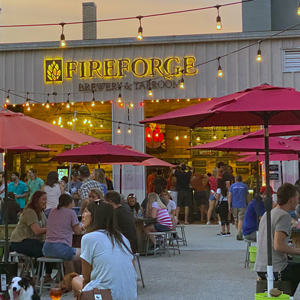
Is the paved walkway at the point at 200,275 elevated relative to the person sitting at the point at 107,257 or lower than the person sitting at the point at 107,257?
lower

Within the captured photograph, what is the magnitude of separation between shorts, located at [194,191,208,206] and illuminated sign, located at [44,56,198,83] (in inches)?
155

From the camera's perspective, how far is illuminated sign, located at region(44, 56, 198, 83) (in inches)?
834

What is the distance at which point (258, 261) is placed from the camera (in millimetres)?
6980

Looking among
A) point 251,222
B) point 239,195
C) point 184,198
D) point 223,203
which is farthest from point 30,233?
point 184,198

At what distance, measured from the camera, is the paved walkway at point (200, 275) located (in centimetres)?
889

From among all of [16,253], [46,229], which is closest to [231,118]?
[46,229]

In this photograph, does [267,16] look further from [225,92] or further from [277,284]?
[277,284]

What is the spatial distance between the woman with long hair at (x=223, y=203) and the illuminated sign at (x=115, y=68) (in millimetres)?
4607

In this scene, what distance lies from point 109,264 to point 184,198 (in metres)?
15.1

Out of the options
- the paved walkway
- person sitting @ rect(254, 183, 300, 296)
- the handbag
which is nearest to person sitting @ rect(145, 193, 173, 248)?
the paved walkway

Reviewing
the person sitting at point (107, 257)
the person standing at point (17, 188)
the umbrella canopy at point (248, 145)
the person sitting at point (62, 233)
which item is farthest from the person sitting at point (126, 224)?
the person standing at point (17, 188)

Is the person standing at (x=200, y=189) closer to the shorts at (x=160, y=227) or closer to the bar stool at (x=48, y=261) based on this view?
the shorts at (x=160, y=227)

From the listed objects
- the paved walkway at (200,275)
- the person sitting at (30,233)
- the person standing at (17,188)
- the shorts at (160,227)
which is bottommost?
the paved walkway at (200,275)

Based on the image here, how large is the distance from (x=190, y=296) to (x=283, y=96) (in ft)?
11.5
